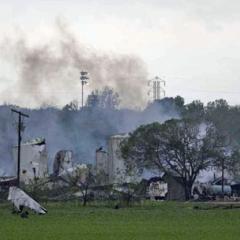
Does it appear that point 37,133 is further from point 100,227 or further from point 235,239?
point 235,239

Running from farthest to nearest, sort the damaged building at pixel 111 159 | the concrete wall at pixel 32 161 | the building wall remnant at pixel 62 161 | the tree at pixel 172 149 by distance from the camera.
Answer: the building wall remnant at pixel 62 161 < the concrete wall at pixel 32 161 < the damaged building at pixel 111 159 < the tree at pixel 172 149

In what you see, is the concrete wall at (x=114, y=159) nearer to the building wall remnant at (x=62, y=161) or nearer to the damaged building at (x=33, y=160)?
the building wall remnant at (x=62, y=161)

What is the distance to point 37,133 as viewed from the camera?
5098 inches

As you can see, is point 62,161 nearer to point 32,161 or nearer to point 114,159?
point 32,161

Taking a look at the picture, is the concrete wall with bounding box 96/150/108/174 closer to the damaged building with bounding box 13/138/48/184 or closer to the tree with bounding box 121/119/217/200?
the damaged building with bounding box 13/138/48/184

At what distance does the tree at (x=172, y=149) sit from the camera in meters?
87.6

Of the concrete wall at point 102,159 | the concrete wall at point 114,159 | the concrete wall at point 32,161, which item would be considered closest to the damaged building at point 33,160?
the concrete wall at point 32,161

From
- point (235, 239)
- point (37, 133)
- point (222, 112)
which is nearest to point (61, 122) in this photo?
point (37, 133)

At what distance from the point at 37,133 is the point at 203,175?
113 ft

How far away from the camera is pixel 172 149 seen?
8825cm

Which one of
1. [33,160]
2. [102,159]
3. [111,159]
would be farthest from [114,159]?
[33,160]

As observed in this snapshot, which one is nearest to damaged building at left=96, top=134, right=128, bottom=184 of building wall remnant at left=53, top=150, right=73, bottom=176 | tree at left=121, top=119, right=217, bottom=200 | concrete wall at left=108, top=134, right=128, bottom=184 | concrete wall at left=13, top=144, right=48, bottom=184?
concrete wall at left=108, top=134, right=128, bottom=184

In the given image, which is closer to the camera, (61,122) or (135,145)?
(135,145)

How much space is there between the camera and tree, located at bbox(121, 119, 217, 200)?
87625 millimetres
